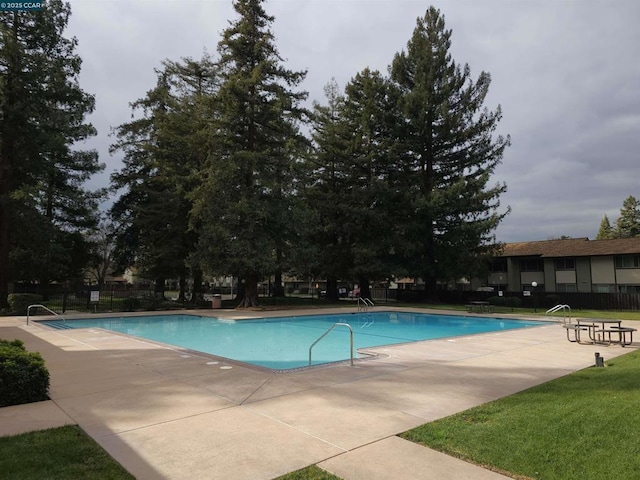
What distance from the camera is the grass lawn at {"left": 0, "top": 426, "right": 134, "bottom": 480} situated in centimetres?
363

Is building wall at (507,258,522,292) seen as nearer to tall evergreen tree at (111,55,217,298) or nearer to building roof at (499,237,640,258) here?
building roof at (499,237,640,258)

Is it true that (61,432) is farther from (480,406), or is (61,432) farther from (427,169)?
(427,169)

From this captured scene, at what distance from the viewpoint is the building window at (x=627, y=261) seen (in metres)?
35.1

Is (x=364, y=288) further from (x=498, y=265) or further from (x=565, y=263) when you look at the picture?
(x=565, y=263)

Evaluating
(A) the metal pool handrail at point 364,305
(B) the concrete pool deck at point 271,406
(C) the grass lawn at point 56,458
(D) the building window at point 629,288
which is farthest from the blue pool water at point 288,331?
(D) the building window at point 629,288

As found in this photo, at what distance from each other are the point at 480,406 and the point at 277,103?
2279cm

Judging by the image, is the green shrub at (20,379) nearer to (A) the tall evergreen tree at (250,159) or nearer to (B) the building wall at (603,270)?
(A) the tall evergreen tree at (250,159)

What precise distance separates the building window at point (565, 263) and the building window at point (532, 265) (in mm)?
1484

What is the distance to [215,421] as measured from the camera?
521cm

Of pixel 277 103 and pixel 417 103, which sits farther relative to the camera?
pixel 417 103

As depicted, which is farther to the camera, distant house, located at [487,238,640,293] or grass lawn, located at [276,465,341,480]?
distant house, located at [487,238,640,293]

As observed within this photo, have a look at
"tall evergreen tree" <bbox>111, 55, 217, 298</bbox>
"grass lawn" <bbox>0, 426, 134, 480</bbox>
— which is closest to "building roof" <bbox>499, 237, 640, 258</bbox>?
"tall evergreen tree" <bbox>111, 55, 217, 298</bbox>

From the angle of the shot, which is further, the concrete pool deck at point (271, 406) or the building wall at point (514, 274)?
the building wall at point (514, 274)

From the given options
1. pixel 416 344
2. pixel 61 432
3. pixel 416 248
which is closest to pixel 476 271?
pixel 416 248
